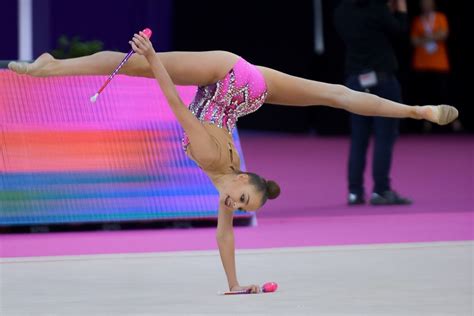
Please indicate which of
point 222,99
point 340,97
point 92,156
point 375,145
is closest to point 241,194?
point 222,99

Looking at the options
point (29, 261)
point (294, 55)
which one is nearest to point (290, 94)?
point (29, 261)

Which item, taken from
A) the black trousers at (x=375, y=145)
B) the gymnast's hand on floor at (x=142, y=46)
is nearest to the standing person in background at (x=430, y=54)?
the black trousers at (x=375, y=145)

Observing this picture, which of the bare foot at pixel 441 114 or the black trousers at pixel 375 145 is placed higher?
the bare foot at pixel 441 114

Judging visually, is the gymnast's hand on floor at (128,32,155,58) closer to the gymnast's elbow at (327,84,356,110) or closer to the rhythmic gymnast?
the rhythmic gymnast

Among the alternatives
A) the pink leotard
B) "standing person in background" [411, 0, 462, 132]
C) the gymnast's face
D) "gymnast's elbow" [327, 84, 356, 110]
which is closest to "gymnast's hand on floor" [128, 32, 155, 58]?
the pink leotard

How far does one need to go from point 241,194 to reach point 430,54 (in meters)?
11.1

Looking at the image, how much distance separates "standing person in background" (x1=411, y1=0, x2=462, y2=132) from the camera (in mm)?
16281

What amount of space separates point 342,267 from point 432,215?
102 inches

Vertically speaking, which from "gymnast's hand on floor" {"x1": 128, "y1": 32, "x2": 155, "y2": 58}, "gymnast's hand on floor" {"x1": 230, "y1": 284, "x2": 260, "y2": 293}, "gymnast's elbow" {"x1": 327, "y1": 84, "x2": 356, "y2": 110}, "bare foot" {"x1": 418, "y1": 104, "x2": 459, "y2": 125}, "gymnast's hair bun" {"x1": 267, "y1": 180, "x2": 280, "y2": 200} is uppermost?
"gymnast's hand on floor" {"x1": 128, "y1": 32, "x2": 155, "y2": 58}

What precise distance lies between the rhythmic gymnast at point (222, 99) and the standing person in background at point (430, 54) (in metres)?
9.60

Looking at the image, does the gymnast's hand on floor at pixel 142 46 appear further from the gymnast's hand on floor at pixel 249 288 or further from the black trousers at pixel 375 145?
the black trousers at pixel 375 145

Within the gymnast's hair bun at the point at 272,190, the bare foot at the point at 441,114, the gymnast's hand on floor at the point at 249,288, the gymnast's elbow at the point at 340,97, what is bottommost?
the gymnast's hand on floor at the point at 249,288

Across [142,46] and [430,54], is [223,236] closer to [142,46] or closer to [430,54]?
[142,46]

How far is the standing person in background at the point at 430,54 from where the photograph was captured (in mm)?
16281
